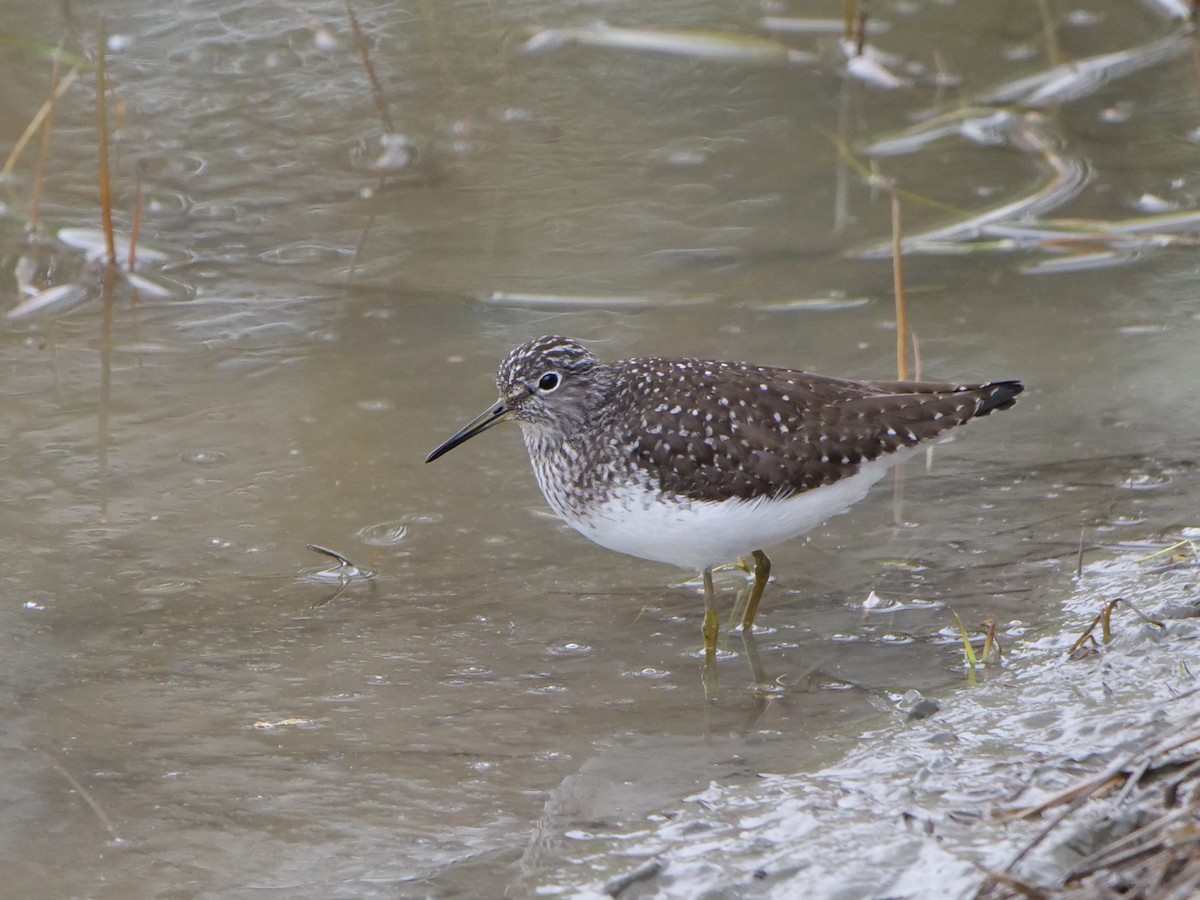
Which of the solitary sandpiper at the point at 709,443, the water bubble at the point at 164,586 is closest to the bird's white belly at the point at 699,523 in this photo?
the solitary sandpiper at the point at 709,443

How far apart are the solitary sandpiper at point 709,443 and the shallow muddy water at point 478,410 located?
1.36 feet

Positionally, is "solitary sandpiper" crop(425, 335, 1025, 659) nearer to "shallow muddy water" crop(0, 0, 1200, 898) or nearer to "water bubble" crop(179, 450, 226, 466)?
"shallow muddy water" crop(0, 0, 1200, 898)

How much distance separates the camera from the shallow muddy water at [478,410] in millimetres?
4484

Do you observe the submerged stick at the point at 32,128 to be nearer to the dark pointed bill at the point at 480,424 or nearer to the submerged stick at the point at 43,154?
the submerged stick at the point at 43,154

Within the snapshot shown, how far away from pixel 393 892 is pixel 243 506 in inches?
102

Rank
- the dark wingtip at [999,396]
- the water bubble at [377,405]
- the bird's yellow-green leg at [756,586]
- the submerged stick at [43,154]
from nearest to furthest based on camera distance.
A: the bird's yellow-green leg at [756,586] < the dark wingtip at [999,396] < the water bubble at [377,405] < the submerged stick at [43,154]

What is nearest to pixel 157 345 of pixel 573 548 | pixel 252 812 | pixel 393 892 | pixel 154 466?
pixel 154 466

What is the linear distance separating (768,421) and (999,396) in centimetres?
86

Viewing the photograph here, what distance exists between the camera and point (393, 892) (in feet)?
12.8

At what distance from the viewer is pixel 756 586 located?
18.0ft

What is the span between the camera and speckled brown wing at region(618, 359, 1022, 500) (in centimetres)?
518

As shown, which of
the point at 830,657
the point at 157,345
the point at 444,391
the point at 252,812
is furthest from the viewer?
the point at 157,345

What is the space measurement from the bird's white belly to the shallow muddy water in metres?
0.36

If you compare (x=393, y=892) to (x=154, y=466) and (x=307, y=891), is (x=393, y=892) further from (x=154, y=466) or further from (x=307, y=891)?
(x=154, y=466)
